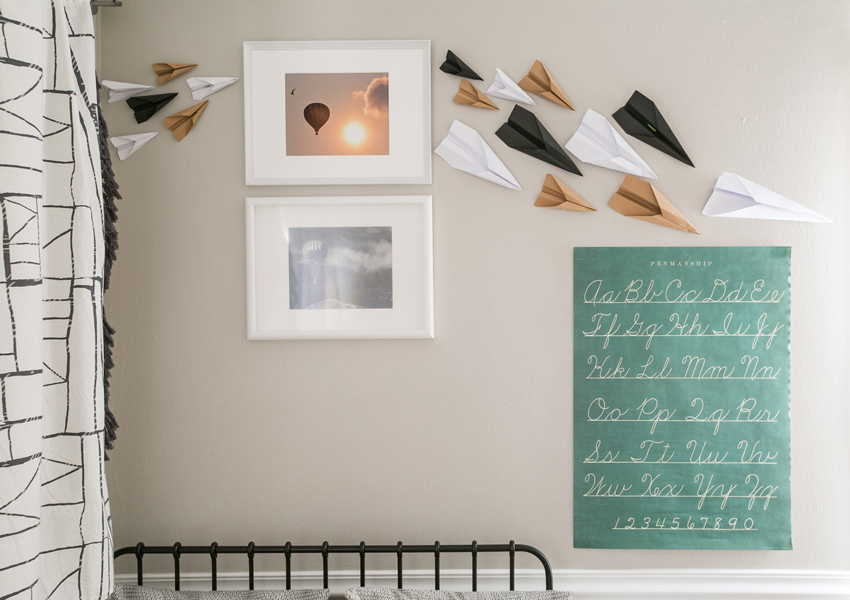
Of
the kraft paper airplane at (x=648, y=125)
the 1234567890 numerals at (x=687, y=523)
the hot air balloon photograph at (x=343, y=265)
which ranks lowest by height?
the 1234567890 numerals at (x=687, y=523)

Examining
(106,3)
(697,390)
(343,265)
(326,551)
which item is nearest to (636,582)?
(697,390)

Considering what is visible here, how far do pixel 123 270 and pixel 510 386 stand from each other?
107cm

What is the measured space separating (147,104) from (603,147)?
3.91ft

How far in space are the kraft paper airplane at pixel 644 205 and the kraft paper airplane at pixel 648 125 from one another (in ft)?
0.34

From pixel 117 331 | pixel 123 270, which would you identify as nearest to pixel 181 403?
pixel 117 331

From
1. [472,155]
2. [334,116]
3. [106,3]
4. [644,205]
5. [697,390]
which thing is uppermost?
[106,3]

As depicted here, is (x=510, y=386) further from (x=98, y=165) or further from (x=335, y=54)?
(x=98, y=165)

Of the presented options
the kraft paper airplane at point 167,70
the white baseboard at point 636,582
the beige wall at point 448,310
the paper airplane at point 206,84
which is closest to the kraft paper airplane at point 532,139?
the beige wall at point 448,310

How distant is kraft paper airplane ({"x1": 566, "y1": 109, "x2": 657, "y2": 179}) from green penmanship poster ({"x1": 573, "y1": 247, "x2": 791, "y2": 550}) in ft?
0.70

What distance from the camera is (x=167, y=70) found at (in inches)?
58.7

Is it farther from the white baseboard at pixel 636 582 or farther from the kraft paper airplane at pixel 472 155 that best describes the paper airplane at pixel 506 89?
the white baseboard at pixel 636 582

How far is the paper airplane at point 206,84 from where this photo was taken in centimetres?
149

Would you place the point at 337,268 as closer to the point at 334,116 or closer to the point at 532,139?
the point at 334,116

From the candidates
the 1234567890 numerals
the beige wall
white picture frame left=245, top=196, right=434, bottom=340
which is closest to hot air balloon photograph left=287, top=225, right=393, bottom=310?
white picture frame left=245, top=196, right=434, bottom=340
